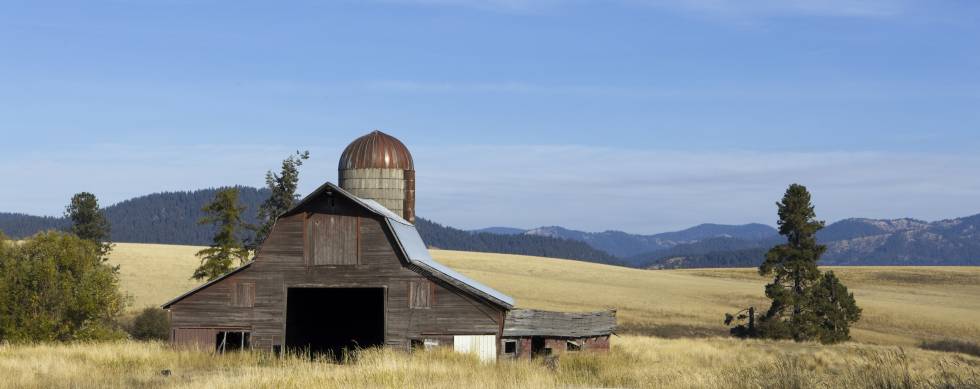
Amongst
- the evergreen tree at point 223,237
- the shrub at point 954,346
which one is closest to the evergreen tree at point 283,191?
the evergreen tree at point 223,237

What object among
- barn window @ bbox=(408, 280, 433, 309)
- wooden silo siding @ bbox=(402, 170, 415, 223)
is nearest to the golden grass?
barn window @ bbox=(408, 280, 433, 309)

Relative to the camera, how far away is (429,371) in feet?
73.9

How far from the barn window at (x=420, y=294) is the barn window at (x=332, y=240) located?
2.22 m

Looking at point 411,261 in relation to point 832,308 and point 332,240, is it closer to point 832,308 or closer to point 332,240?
point 332,240

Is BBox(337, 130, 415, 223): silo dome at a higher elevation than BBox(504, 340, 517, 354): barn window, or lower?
higher

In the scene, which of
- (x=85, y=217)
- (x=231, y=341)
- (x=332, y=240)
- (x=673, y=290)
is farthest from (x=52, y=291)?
(x=673, y=290)

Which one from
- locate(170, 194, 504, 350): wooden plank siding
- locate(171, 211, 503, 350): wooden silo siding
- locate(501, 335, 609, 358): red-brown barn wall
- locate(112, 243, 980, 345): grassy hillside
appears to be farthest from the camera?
locate(112, 243, 980, 345): grassy hillside

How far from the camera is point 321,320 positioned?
42500 millimetres

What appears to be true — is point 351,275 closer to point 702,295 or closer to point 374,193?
point 374,193

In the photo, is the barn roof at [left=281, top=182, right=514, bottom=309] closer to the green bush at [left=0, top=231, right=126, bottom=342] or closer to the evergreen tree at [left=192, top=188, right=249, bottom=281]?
the green bush at [left=0, top=231, right=126, bottom=342]

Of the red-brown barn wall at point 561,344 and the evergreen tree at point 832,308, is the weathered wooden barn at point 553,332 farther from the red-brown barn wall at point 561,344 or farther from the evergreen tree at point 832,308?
the evergreen tree at point 832,308

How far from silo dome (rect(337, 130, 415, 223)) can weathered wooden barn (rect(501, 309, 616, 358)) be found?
1118 centimetres

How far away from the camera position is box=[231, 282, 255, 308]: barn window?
1394 inches

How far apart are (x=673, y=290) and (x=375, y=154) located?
48304 millimetres
